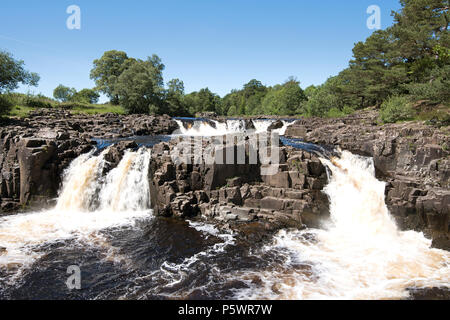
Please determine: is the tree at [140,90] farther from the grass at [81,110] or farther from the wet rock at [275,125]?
the wet rock at [275,125]

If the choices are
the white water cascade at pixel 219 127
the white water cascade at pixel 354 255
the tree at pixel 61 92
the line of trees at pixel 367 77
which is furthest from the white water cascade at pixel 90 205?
the tree at pixel 61 92

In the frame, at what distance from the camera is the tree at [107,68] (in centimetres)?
5960

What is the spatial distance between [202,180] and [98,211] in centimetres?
724

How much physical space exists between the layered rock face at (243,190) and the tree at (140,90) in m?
34.8

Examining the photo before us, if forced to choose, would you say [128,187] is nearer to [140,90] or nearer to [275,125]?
[275,125]

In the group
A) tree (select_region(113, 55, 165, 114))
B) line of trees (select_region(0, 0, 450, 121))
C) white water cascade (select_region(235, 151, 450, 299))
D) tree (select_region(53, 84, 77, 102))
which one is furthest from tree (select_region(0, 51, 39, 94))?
tree (select_region(53, 84, 77, 102))

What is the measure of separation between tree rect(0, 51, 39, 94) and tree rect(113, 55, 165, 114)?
15216 millimetres

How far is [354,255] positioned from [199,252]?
6964 millimetres

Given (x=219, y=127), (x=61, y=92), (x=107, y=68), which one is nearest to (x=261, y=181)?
(x=219, y=127)

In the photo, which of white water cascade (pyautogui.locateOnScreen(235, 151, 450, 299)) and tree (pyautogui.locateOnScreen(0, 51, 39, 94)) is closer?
white water cascade (pyautogui.locateOnScreen(235, 151, 450, 299))

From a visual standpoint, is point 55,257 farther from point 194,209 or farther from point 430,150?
point 430,150

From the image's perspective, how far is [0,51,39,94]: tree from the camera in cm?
3234

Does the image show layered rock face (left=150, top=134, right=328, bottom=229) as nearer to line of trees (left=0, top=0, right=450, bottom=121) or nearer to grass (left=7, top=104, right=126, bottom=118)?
line of trees (left=0, top=0, right=450, bottom=121)
